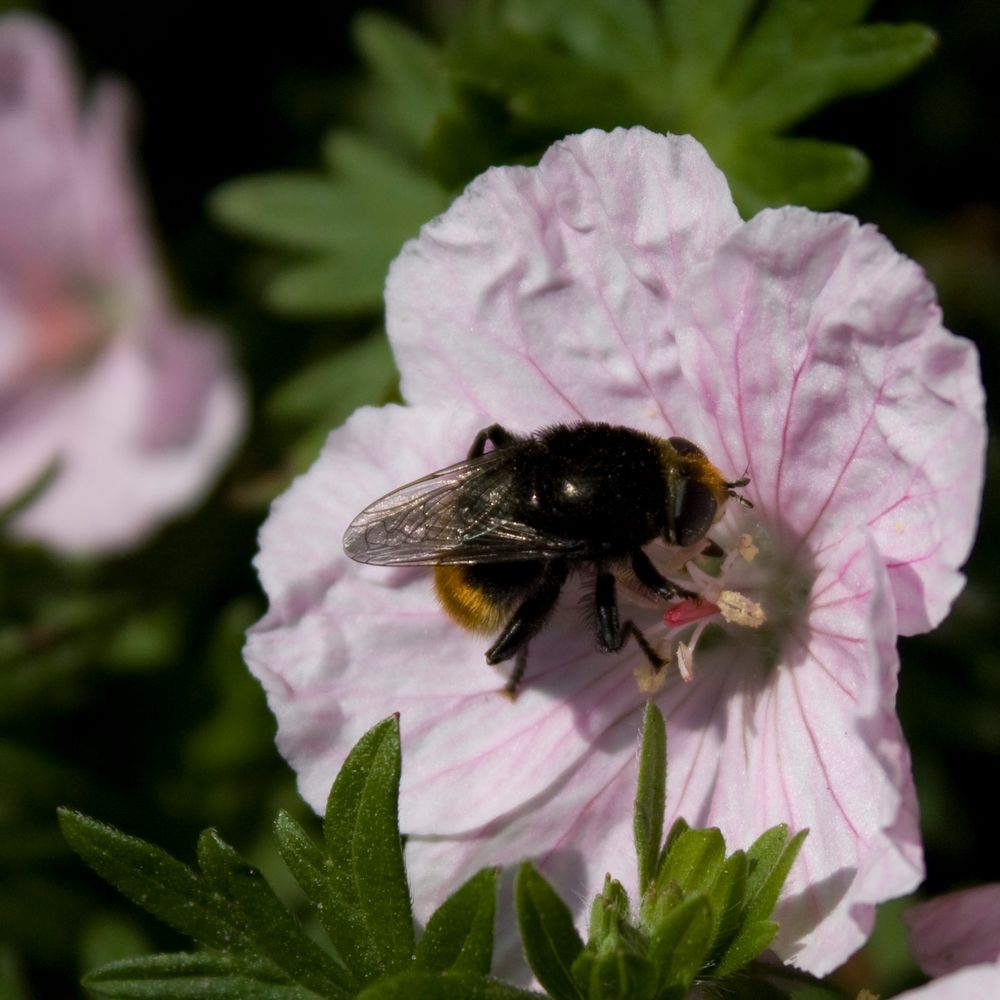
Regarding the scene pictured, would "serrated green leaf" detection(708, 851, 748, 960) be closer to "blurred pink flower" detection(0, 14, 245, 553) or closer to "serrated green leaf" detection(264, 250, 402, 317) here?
"serrated green leaf" detection(264, 250, 402, 317)

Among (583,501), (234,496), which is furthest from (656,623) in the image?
(234,496)

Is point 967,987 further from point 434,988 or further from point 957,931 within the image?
point 434,988

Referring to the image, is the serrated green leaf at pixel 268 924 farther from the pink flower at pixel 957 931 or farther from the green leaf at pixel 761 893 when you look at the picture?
the pink flower at pixel 957 931

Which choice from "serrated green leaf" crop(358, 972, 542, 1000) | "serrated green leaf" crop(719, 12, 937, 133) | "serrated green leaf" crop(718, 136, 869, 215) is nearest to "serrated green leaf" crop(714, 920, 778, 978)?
"serrated green leaf" crop(358, 972, 542, 1000)

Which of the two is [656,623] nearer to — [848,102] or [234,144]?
[848,102]

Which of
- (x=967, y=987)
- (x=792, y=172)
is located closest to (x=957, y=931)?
(x=967, y=987)
